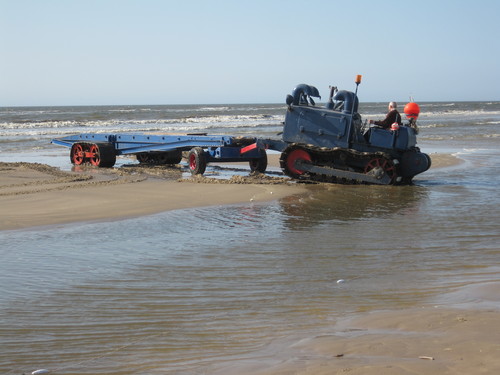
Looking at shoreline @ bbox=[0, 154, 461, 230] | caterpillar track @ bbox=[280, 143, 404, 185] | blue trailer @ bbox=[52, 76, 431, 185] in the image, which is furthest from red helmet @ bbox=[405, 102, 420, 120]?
shoreline @ bbox=[0, 154, 461, 230]

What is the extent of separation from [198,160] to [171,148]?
1403 millimetres

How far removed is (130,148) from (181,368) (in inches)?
560

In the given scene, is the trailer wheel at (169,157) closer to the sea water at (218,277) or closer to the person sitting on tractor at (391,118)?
the person sitting on tractor at (391,118)

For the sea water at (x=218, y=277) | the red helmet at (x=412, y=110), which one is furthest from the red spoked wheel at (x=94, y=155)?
the red helmet at (x=412, y=110)

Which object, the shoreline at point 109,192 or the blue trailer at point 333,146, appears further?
the blue trailer at point 333,146

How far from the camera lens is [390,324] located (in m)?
5.03

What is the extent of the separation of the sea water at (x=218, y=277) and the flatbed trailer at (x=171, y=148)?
14.2 feet

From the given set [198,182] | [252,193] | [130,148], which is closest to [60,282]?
[252,193]

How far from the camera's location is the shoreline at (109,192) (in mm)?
10445

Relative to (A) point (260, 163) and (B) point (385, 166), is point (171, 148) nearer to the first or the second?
(A) point (260, 163)

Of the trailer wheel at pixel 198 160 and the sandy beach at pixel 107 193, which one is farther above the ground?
the trailer wheel at pixel 198 160

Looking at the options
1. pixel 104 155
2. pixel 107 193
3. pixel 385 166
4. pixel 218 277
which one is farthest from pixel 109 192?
pixel 218 277

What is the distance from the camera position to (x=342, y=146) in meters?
14.3

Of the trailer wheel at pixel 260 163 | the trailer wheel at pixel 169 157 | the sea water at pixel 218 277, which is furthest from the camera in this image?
the trailer wheel at pixel 169 157
